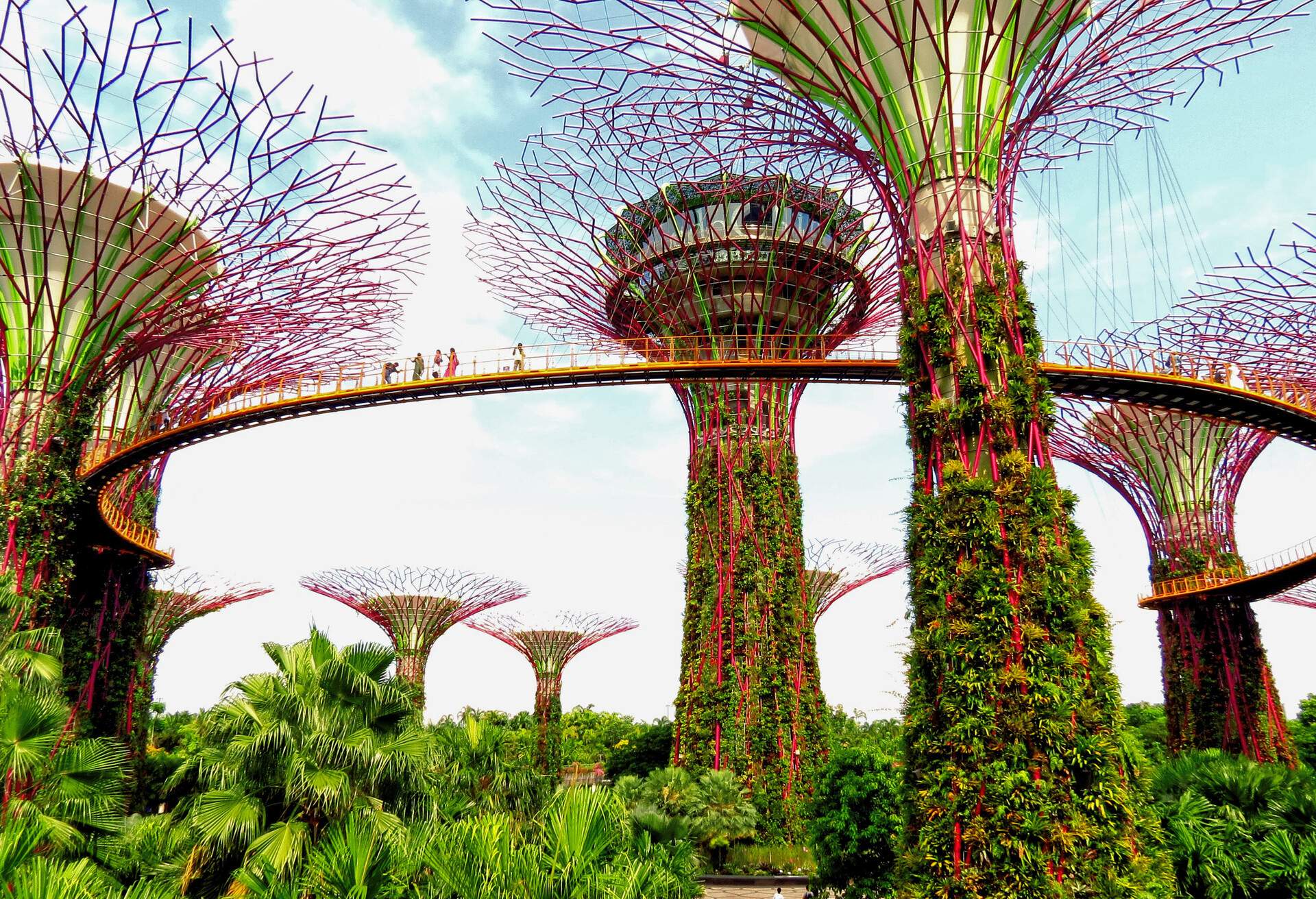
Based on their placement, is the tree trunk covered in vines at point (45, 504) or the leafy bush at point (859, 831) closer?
the tree trunk covered in vines at point (45, 504)

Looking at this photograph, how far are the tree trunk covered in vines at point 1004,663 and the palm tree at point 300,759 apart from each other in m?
5.54

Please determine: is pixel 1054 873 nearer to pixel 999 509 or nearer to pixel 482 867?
pixel 999 509

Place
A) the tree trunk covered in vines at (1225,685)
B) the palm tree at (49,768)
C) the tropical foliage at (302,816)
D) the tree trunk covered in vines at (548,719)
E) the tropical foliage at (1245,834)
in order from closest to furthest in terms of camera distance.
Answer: the tropical foliage at (302,816), the palm tree at (49,768), the tropical foliage at (1245,834), the tree trunk covered in vines at (1225,685), the tree trunk covered in vines at (548,719)

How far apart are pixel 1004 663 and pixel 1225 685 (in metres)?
21.7

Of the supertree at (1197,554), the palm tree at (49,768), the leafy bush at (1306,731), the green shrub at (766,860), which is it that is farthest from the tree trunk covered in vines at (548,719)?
the palm tree at (49,768)

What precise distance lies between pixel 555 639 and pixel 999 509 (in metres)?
33.6

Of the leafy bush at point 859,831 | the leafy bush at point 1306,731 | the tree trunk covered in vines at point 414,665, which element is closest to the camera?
the leafy bush at point 859,831

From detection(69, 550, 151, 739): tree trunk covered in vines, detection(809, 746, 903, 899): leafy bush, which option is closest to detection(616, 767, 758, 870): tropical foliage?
detection(809, 746, 903, 899): leafy bush

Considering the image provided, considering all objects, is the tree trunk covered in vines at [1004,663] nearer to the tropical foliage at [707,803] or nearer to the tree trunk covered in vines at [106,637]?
the tropical foliage at [707,803]

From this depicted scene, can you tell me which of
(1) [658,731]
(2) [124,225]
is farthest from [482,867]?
(1) [658,731]

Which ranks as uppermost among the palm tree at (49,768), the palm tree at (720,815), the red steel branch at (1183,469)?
the red steel branch at (1183,469)

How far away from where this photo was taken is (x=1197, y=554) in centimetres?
2662

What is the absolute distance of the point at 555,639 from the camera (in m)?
41.0

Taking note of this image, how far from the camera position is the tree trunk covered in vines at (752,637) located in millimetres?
20734
